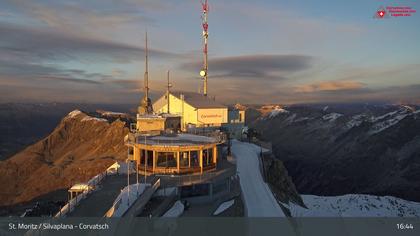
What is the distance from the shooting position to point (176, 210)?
24.0 meters

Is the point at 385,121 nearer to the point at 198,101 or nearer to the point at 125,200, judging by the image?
the point at 198,101

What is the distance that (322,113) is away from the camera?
193750 mm

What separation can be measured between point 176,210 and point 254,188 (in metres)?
12.1

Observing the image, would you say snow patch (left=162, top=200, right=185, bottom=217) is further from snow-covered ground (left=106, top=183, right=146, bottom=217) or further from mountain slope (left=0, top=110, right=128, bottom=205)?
mountain slope (left=0, top=110, right=128, bottom=205)

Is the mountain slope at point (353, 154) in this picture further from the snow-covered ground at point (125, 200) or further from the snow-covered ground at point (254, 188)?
the snow-covered ground at point (125, 200)

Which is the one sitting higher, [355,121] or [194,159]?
[194,159]

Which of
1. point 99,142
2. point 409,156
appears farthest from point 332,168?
point 99,142

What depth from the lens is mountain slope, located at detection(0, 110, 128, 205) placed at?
2418 inches

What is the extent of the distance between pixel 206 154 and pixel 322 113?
568ft

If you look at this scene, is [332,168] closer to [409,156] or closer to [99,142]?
[409,156]

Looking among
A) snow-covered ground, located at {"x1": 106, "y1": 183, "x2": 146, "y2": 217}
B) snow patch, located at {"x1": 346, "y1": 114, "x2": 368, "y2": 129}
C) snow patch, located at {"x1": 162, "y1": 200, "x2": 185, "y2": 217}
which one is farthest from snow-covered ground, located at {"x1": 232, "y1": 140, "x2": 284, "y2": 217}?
snow patch, located at {"x1": 346, "y1": 114, "x2": 368, "y2": 129}

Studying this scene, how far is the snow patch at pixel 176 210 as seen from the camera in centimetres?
2310

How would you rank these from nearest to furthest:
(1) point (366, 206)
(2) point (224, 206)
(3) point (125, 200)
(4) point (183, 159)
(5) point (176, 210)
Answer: (3) point (125, 200) → (5) point (176, 210) → (2) point (224, 206) → (4) point (183, 159) → (1) point (366, 206)

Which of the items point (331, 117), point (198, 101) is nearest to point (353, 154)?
point (331, 117)
